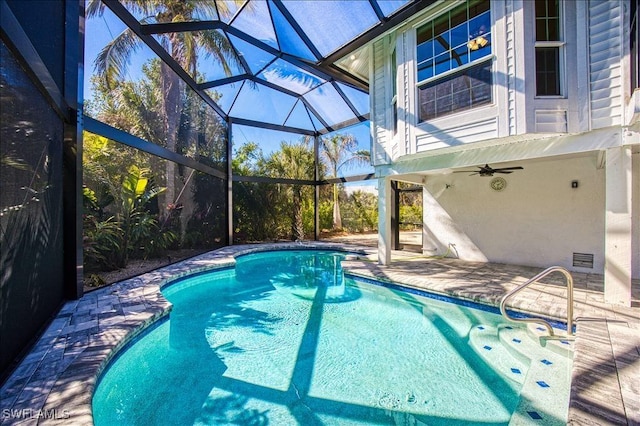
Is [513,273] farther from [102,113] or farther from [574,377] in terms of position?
[102,113]

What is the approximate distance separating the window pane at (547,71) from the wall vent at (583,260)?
180 inches

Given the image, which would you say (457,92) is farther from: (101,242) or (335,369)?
(101,242)

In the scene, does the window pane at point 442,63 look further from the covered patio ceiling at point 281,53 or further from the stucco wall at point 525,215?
the stucco wall at point 525,215

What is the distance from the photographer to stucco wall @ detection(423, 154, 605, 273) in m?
6.99

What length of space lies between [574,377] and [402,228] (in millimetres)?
9221

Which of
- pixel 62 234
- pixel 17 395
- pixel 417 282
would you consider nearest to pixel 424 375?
pixel 417 282

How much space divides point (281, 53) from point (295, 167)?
20.4ft

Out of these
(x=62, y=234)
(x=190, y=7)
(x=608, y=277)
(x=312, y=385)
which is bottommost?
(x=312, y=385)

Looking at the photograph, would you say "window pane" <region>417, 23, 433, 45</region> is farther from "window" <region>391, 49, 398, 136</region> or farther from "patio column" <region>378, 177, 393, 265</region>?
"patio column" <region>378, 177, 393, 265</region>

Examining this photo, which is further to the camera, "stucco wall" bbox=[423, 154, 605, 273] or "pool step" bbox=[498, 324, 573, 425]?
"stucco wall" bbox=[423, 154, 605, 273]

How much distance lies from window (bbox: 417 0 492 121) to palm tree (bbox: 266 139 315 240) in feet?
29.7

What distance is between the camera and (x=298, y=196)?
15008mm

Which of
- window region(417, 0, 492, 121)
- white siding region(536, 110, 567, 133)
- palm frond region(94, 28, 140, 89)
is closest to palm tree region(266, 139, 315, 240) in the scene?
palm frond region(94, 28, 140, 89)

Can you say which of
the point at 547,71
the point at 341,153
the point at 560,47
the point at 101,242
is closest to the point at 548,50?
the point at 560,47
